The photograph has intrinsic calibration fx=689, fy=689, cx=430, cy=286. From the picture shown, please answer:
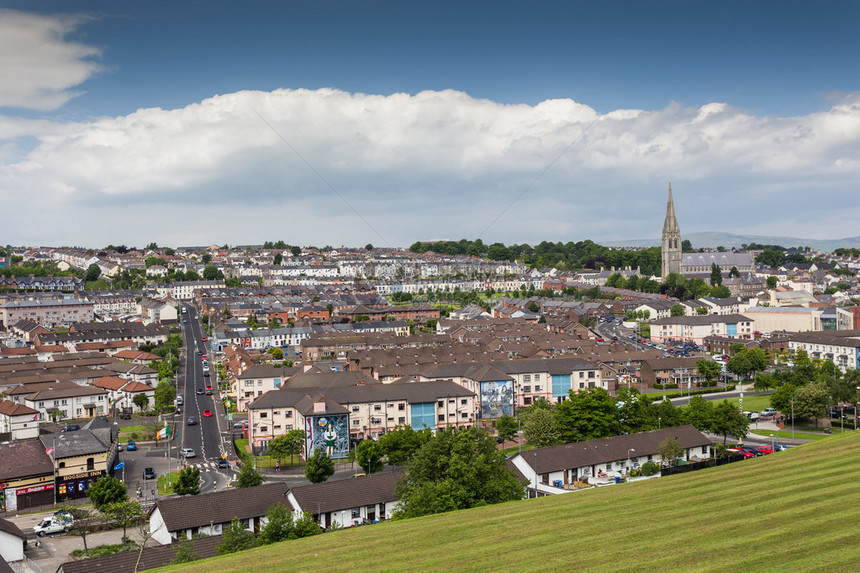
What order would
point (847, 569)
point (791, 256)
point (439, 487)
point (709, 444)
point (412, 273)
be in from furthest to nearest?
point (791, 256) < point (412, 273) < point (709, 444) < point (439, 487) < point (847, 569)

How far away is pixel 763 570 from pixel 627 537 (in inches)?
128

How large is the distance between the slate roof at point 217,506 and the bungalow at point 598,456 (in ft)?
30.4

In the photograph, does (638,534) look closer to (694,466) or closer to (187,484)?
(694,466)

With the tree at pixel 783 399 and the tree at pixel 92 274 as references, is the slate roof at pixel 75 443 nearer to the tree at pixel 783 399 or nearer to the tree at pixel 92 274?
the tree at pixel 783 399

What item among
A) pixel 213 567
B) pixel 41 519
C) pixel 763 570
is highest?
pixel 763 570

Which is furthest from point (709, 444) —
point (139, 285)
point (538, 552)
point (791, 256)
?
point (791, 256)

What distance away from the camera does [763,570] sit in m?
11.7

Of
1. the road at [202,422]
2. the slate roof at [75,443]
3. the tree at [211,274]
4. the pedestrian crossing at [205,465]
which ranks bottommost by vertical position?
the pedestrian crossing at [205,465]

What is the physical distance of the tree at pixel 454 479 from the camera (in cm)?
1984

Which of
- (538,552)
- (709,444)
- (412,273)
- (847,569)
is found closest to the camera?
(847,569)

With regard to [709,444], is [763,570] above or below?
above

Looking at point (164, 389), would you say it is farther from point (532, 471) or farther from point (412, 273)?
point (412, 273)

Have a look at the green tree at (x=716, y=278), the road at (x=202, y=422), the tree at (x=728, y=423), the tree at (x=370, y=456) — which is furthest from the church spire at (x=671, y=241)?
the tree at (x=370, y=456)

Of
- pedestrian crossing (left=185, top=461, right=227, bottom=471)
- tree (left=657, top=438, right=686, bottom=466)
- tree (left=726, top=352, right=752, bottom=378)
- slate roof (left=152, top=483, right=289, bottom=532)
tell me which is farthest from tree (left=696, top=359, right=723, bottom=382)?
slate roof (left=152, top=483, right=289, bottom=532)
